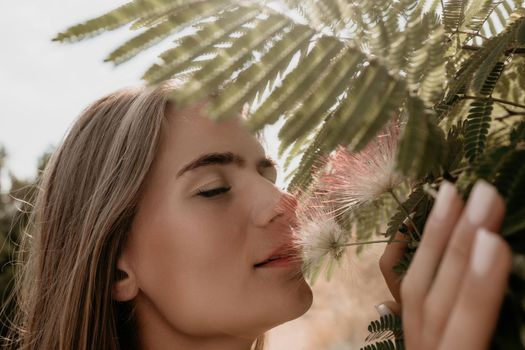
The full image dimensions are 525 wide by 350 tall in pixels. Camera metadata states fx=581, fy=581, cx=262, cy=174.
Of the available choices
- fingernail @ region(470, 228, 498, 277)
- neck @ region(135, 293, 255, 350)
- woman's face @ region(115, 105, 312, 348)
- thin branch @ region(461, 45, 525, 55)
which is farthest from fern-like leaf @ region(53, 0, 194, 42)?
neck @ region(135, 293, 255, 350)

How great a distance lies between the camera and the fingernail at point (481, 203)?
2.28 ft

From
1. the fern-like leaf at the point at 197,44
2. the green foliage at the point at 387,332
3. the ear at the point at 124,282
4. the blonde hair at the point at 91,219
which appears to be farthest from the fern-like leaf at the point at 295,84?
the ear at the point at 124,282

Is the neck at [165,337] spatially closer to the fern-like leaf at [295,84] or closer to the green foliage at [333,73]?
the green foliage at [333,73]

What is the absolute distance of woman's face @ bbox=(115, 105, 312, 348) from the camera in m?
1.70

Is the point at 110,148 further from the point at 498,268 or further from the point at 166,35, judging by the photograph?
the point at 498,268

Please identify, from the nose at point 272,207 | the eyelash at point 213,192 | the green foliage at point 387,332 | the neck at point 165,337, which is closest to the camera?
the green foliage at point 387,332

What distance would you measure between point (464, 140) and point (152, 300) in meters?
1.32

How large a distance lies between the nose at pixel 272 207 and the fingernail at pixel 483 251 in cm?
89

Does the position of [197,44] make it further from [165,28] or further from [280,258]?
[280,258]

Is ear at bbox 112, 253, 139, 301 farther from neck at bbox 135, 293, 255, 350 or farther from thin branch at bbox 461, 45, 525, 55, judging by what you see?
thin branch at bbox 461, 45, 525, 55

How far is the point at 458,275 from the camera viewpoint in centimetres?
72

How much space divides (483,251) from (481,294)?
0.05m

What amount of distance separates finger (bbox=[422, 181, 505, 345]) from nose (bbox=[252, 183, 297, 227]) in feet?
2.71

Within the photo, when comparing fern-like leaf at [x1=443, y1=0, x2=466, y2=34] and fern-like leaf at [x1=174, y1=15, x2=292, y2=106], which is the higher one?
fern-like leaf at [x1=174, y1=15, x2=292, y2=106]
